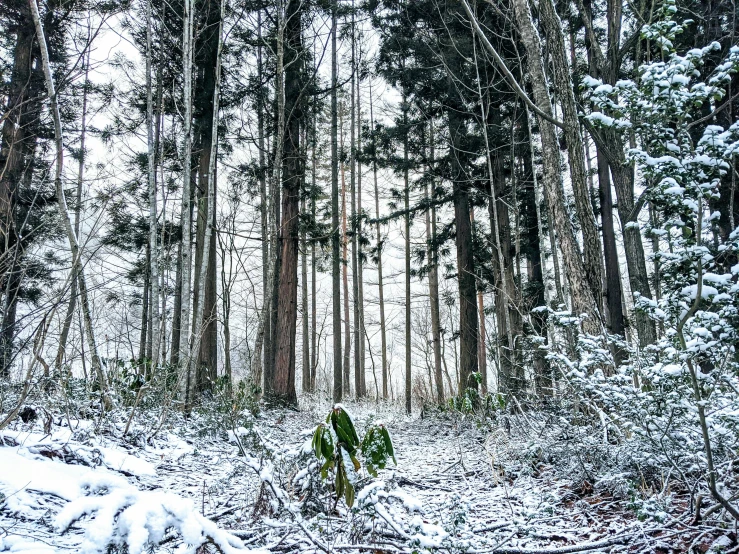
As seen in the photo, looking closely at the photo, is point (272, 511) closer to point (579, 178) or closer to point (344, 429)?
point (344, 429)

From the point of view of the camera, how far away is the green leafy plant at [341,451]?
2062 millimetres

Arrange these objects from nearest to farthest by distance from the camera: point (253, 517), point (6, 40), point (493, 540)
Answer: point (493, 540) → point (253, 517) → point (6, 40)

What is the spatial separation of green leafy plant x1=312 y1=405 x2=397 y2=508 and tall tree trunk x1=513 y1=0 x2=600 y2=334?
2379 mm

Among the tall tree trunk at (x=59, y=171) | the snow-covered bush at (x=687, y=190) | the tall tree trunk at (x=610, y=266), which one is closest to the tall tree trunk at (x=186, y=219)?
the tall tree trunk at (x=59, y=171)

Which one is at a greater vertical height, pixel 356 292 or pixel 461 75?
pixel 461 75

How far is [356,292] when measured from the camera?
1292 centimetres

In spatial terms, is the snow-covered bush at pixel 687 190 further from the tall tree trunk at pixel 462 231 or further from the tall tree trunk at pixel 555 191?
the tall tree trunk at pixel 462 231

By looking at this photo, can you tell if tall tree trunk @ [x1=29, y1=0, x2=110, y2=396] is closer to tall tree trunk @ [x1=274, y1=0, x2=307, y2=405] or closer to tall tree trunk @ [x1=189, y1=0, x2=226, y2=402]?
tall tree trunk @ [x1=189, y1=0, x2=226, y2=402]

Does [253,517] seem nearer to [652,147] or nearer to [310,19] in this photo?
[652,147]

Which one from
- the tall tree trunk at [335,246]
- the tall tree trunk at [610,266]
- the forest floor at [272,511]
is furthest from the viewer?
the tall tree trunk at [335,246]

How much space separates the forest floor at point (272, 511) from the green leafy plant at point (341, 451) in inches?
6.0

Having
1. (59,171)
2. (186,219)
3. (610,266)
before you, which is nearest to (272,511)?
(59,171)

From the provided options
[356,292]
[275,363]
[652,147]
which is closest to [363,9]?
[356,292]

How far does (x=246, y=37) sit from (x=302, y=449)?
362 inches
